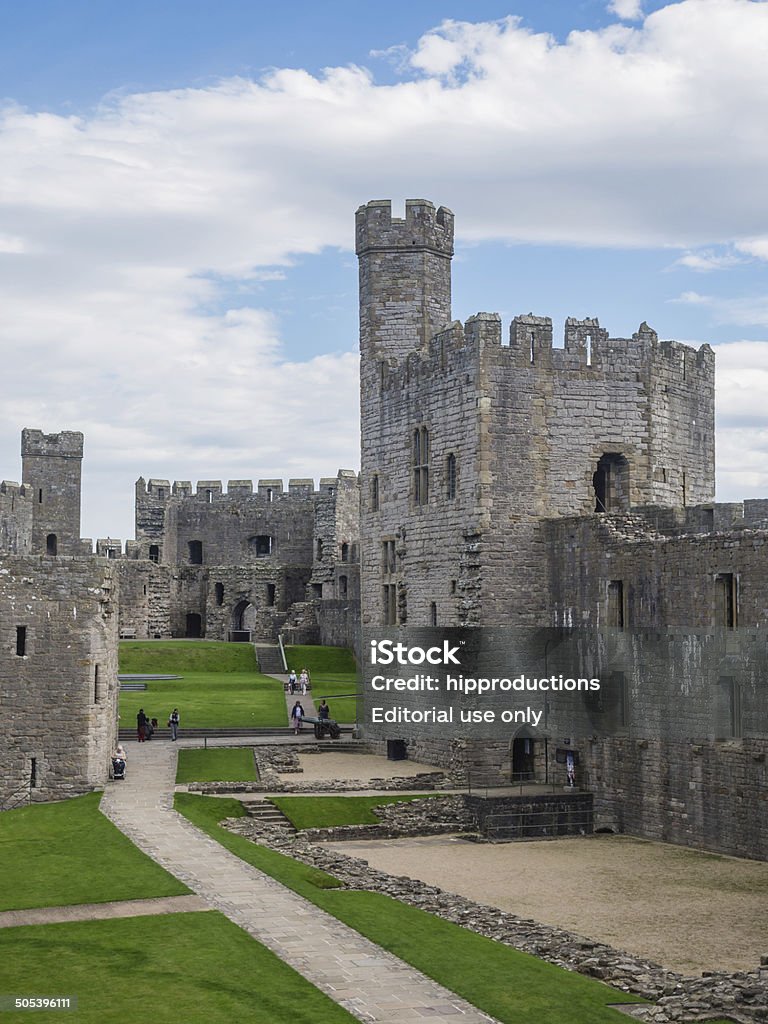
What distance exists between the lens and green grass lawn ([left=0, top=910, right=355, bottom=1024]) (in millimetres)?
17312

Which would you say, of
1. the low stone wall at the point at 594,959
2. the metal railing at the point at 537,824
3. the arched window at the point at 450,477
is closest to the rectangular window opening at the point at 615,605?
the metal railing at the point at 537,824

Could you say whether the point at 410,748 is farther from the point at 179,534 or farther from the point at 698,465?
the point at 179,534

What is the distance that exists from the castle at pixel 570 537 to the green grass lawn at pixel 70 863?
4.20 meters

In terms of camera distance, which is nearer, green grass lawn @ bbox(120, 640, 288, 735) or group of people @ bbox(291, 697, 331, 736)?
group of people @ bbox(291, 697, 331, 736)

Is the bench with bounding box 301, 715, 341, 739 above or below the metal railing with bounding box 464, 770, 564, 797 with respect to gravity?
above

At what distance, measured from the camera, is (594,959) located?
2106cm

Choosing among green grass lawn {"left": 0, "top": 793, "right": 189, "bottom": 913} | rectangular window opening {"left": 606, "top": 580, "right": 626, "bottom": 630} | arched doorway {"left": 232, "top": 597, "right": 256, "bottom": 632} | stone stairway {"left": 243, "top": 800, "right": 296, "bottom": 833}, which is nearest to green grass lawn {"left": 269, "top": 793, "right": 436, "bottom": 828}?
stone stairway {"left": 243, "top": 800, "right": 296, "bottom": 833}

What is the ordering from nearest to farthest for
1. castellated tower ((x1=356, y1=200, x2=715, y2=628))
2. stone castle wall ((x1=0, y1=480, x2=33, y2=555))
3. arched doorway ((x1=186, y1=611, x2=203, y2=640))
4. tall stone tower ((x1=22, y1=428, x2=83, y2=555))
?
castellated tower ((x1=356, y1=200, x2=715, y2=628)) → stone castle wall ((x1=0, y1=480, x2=33, y2=555)) → arched doorway ((x1=186, y1=611, x2=203, y2=640)) → tall stone tower ((x1=22, y1=428, x2=83, y2=555))

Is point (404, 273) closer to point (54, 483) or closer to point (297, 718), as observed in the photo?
point (297, 718)

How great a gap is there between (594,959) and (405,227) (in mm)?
30569

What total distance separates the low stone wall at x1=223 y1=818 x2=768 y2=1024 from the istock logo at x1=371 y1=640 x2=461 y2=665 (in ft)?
43.6

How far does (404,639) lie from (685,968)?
23.2 m

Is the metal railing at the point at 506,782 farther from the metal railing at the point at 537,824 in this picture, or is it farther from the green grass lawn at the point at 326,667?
the green grass lawn at the point at 326,667

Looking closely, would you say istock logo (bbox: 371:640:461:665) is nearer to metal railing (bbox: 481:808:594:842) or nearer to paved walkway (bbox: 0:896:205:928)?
metal railing (bbox: 481:808:594:842)
